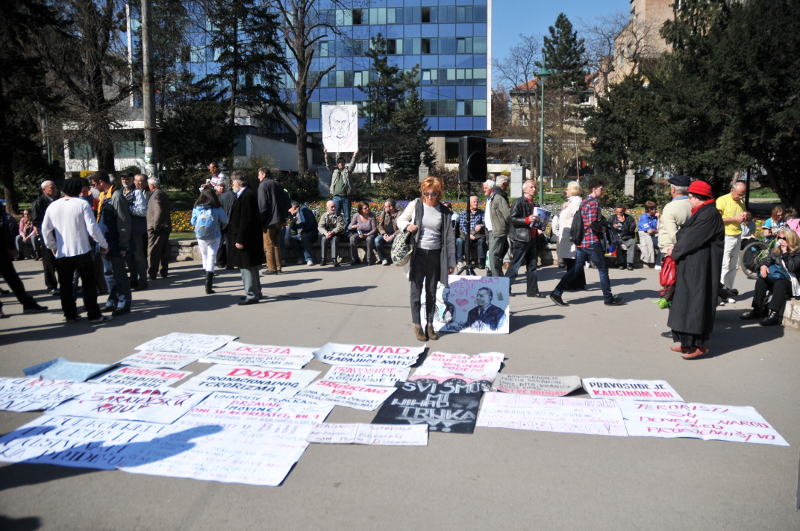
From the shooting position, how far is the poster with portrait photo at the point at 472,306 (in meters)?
7.37

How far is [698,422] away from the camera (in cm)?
450

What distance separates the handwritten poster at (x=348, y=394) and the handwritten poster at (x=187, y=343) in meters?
1.76

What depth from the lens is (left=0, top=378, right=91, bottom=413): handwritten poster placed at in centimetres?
480

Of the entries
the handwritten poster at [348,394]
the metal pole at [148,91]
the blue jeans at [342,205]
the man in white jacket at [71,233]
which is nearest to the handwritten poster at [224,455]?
the handwritten poster at [348,394]

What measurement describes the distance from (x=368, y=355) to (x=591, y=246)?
397 cm

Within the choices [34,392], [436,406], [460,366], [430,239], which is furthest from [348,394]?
[34,392]

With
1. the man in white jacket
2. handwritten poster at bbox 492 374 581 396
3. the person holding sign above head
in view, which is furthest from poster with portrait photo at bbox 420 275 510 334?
the man in white jacket

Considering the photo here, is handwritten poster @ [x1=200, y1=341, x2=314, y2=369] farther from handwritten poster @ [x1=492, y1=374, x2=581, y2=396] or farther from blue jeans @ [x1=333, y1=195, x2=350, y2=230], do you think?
blue jeans @ [x1=333, y1=195, x2=350, y2=230]

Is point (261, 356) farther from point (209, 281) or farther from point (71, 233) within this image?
point (209, 281)

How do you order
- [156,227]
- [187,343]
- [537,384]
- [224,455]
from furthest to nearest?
1. [156,227]
2. [187,343]
3. [537,384]
4. [224,455]

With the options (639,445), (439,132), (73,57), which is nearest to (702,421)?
(639,445)

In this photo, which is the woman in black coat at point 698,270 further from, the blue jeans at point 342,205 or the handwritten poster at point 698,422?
the blue jeans at point 342,205

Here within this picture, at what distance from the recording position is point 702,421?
4520 millimetres

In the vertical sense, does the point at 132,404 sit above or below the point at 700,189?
below
